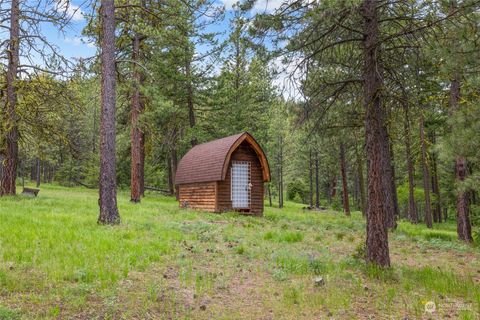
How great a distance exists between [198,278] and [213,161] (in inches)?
492

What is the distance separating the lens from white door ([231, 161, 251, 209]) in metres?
18.7

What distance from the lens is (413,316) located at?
4.82 metres

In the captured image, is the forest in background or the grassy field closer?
the grassy field

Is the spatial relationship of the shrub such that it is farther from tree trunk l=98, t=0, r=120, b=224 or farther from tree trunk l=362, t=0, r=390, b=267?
tree trunk l=362, t=0, r=390, b=267

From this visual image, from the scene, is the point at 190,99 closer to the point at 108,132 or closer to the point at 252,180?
the point at 252,180

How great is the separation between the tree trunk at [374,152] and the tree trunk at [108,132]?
7061mm

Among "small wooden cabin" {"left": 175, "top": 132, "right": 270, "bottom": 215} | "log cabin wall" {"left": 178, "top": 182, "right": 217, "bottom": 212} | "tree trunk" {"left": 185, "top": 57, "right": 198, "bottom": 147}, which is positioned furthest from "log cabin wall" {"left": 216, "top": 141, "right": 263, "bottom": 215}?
"tree trunk" {"left": 185, "top": 57, "right": 198, "bottom": 147}

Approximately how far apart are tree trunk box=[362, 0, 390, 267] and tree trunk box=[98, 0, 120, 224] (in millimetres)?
7061

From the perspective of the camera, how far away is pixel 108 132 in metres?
10.5

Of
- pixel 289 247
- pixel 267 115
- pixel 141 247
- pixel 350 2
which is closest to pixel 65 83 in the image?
pixel 141 247

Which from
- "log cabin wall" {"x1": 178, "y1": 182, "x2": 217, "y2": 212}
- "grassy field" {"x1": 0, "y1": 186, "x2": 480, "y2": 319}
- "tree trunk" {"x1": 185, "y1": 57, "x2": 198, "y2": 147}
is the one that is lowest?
"grassy field" {"x1": 0, "y1": 186, "x2": 480, "y2": 319}

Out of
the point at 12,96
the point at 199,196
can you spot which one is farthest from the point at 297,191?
the point at 12,96

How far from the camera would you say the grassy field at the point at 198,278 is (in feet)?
15.6

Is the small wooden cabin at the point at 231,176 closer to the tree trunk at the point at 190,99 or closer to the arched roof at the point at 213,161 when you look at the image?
the arched roof at the point at 213,161
